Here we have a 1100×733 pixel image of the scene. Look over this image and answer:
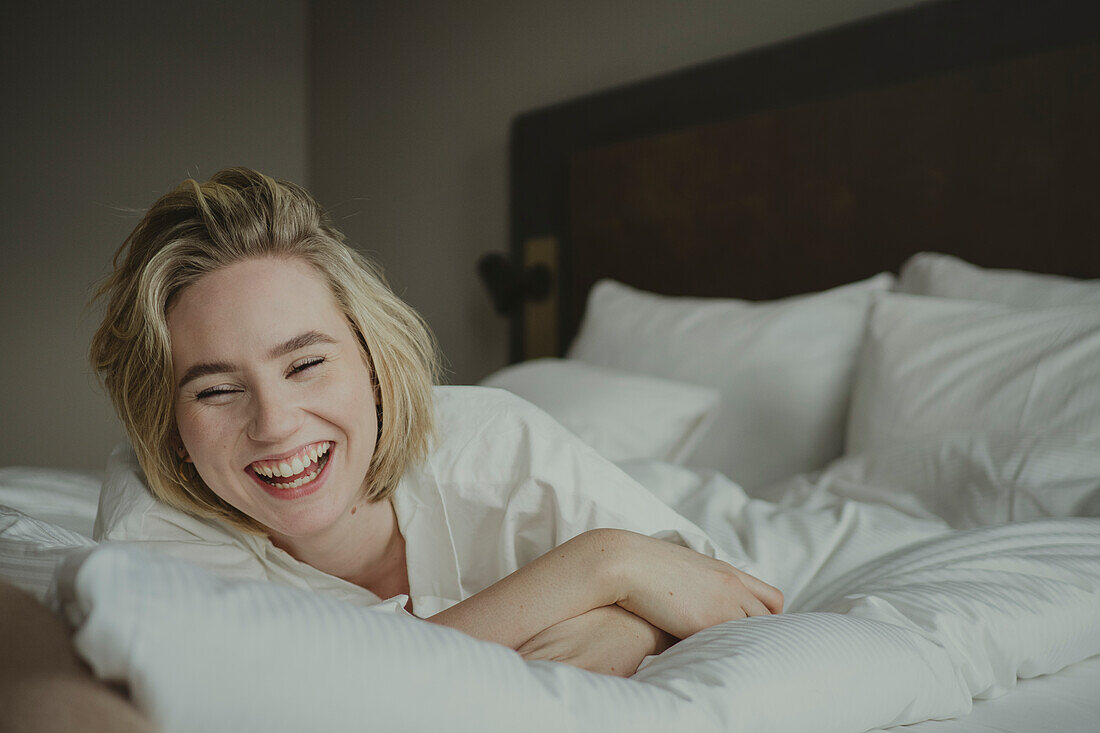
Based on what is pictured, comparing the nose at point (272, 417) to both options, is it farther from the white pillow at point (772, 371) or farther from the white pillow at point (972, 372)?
the white pillow at point (772, 371)

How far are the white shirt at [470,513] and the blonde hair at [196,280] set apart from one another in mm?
31

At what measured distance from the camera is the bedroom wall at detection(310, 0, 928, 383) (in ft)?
8.43

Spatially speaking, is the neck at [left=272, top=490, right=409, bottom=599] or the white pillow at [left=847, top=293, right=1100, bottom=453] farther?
the white pillow at [left=847, top=293, right=1100, bottom=453]

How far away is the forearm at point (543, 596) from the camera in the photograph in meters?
0.80

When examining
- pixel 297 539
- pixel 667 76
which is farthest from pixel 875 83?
pixel 297 539

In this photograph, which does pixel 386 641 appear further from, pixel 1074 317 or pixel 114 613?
pixel 1074 317

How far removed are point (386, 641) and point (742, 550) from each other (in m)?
0.79

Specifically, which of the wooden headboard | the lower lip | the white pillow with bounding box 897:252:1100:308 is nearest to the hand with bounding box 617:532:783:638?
the lower lip

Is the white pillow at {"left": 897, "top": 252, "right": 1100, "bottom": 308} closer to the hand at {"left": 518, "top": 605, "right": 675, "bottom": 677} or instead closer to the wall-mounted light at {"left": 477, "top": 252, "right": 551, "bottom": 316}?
the hand at {"left": 518, "top": 605, "right": 675, "bottom": 677}

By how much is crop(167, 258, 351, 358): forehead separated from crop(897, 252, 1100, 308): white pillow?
126 cm

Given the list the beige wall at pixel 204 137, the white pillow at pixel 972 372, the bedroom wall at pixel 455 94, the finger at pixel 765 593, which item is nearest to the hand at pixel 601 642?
the finger at pixel 765 593

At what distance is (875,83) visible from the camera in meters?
1.99

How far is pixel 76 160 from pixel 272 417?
298 cm

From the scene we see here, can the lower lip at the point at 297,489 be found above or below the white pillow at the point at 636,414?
above
